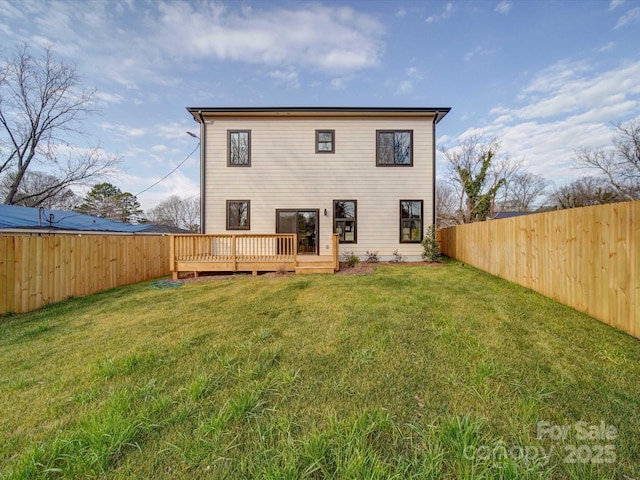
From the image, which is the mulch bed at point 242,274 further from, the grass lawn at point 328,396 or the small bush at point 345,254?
the grass lawn at point 328,396

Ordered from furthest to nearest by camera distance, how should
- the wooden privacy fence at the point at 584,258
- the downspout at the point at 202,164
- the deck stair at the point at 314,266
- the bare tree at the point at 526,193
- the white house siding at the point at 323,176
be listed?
1. the bare tree at the point at 526,193
2. the white house siding at the point at 323,176
3. the downspout at the point at 202,164
4. the deck stair at the point at 314,266
5. the wooden privacy fence at the point at 584,258

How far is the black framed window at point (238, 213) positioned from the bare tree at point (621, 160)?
22.1 metres

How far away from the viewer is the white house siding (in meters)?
9.90

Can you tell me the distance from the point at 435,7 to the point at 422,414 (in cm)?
1146

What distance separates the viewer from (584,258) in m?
3.82

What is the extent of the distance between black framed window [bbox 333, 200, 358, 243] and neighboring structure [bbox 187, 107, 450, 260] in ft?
0.13

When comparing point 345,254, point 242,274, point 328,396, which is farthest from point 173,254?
point 328,396

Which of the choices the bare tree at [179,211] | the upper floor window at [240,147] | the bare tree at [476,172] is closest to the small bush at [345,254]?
the upper floor window at [240,147]

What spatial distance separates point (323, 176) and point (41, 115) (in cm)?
1623

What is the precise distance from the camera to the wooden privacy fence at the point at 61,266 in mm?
5105

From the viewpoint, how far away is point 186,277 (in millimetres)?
8281

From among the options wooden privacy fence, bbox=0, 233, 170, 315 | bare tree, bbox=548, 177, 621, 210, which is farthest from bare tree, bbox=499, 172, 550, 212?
wooden privacy fence, bbox=0, 233, 170, 315

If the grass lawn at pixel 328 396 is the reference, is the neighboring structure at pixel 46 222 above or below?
above

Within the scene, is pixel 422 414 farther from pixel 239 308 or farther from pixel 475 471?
pixel 239 308
